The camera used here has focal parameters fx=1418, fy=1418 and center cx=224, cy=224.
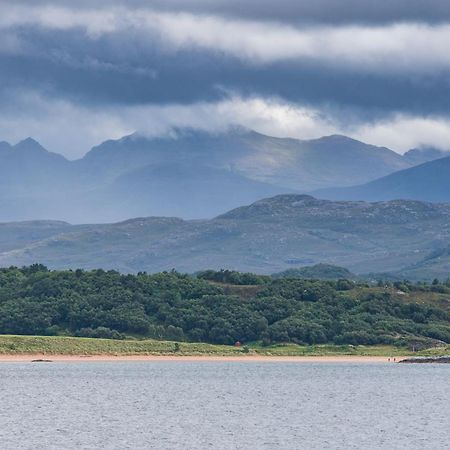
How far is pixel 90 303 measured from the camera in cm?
18888

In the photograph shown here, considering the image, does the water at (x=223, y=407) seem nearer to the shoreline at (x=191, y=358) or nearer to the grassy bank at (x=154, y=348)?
the shoreline at (x=191, y=358)

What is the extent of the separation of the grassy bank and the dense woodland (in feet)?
9.26

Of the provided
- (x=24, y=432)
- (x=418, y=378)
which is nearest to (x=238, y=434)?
(x=24, y=432)

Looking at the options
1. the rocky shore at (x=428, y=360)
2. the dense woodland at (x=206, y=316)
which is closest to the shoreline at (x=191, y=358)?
the rocky shore at (x=428, y=360)

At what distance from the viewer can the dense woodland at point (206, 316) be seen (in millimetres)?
182000

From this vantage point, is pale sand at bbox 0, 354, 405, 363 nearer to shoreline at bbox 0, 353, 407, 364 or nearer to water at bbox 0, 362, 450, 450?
shoreline at bbox 0, 353, 407, 364

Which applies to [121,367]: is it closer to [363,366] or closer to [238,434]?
[363,366]

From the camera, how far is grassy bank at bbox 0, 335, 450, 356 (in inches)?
6575

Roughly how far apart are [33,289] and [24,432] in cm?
10403

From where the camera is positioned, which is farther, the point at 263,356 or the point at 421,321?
the point at 421,321

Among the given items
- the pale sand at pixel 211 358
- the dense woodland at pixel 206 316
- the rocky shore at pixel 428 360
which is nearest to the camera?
the pale sand at pixel 211 358

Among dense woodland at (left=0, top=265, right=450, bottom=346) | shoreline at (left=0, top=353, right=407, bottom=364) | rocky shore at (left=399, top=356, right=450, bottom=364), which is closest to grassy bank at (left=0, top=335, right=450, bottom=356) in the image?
shoreline at (left=0, top=353, right=407, bottom=364)

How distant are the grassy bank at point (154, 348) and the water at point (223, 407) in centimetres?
331

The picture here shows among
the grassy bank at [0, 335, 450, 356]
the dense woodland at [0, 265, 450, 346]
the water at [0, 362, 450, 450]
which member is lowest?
the water at [0, 362, 450, 450]
